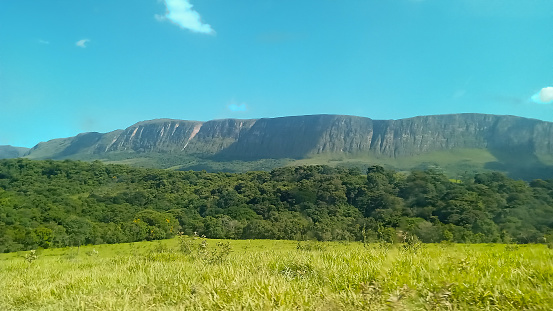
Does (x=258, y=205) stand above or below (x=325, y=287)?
below

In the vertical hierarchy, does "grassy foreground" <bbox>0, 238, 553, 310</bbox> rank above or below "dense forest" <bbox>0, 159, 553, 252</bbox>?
above

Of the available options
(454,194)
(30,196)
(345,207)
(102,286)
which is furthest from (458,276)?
(30,196)

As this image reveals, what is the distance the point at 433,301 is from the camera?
3.49 m

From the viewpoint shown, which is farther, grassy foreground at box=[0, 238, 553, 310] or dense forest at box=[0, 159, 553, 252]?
dense forest at box=[0, 159, 553, 252]

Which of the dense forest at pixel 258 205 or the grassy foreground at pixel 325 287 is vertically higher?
the grassy foreground at pixel 325 287

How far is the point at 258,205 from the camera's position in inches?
3346

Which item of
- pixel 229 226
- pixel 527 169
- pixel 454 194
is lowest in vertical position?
pixel 229 226

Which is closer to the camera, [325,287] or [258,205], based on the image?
[325,287]

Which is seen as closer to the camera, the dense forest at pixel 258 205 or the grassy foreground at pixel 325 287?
the grassy foreground at pixel 325 287

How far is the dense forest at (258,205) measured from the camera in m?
51.6

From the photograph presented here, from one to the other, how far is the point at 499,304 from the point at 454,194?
219 feet

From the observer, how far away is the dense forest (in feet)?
169

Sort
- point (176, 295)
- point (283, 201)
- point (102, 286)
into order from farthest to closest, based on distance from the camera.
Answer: point (283, 201), point (102, 286), point (176, 295)

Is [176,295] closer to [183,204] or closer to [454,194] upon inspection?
[454,194]
